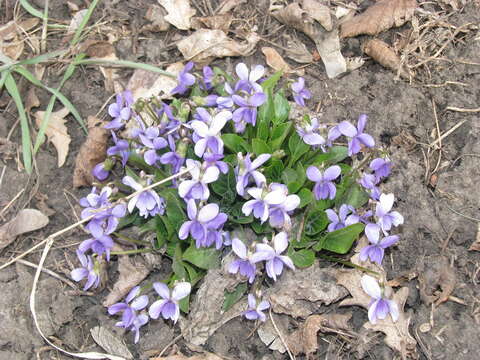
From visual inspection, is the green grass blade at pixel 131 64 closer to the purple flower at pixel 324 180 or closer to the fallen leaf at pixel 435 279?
the purple flower at pixel 324 180

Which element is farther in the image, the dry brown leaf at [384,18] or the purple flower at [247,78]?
the dry brown leaf at [384,18]

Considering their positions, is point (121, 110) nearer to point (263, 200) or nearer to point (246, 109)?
point (246, 109)

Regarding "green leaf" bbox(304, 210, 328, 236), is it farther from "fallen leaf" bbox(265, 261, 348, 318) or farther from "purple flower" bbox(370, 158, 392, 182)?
"purple flower" bbox(370, 158, 392, 182)

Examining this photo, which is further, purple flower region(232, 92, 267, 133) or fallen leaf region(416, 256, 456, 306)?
fallen leaf region(416, 256, 456, 306)

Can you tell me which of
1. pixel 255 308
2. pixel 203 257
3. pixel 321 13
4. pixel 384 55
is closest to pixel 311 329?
pixel 255 308

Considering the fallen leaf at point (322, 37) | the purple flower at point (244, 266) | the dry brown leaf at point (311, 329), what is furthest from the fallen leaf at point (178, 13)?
the dry brown leaf at point (311, 329)

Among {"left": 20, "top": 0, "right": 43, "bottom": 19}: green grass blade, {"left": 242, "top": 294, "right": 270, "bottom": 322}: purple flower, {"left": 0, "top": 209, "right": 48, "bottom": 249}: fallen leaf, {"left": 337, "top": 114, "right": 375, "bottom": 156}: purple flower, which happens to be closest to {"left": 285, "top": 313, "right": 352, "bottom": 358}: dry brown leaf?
{"left": 242, "top": 294, "right": 270, "bottom": 322}: purple flower

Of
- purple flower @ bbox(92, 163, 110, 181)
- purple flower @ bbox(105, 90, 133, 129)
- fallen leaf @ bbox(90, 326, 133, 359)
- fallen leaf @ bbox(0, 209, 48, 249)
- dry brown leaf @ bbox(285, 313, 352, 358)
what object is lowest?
dry brown leaf @ bbox(285, 313, 352, 358)
